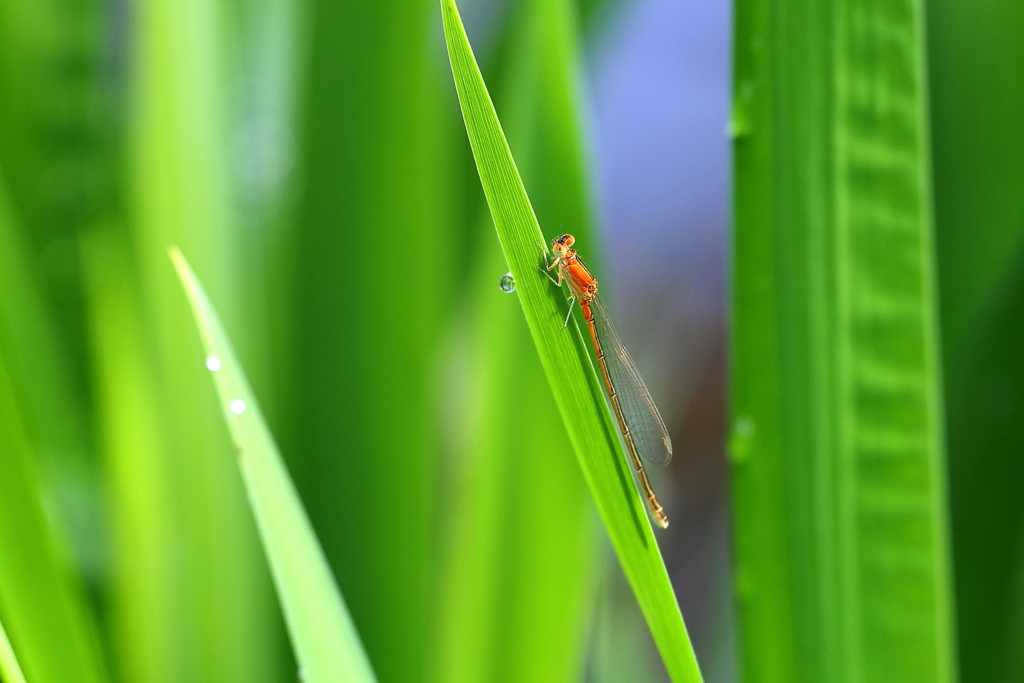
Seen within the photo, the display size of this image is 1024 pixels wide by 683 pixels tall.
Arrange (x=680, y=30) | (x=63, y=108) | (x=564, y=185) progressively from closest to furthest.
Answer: (x=564, y=185)
(x=63, y=108)
(x=680, y=30)

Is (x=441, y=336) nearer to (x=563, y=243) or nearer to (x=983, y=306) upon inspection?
(x=563, y=243)

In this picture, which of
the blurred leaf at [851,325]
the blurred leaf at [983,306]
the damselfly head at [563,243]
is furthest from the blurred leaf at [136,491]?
the blurred leaf at [983,306]

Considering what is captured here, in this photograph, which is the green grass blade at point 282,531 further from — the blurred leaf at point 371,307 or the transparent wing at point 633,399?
the transparent wing at point 633,399

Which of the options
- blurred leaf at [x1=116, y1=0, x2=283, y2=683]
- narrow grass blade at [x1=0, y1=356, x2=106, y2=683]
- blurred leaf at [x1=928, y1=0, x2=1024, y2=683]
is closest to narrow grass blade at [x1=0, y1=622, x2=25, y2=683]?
narrow grass blade at [x1=0, y1=356, x2=106, y2=683]

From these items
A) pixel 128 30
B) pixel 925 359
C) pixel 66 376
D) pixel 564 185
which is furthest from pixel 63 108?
pixel 925 359


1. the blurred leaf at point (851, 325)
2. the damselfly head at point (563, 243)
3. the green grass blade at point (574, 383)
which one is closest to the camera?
the green grass blade at point (574, 383)

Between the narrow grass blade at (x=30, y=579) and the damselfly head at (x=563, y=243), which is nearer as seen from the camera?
the narrow grass blade at (x=30, y=579)

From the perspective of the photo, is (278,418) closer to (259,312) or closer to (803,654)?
(259,312)
